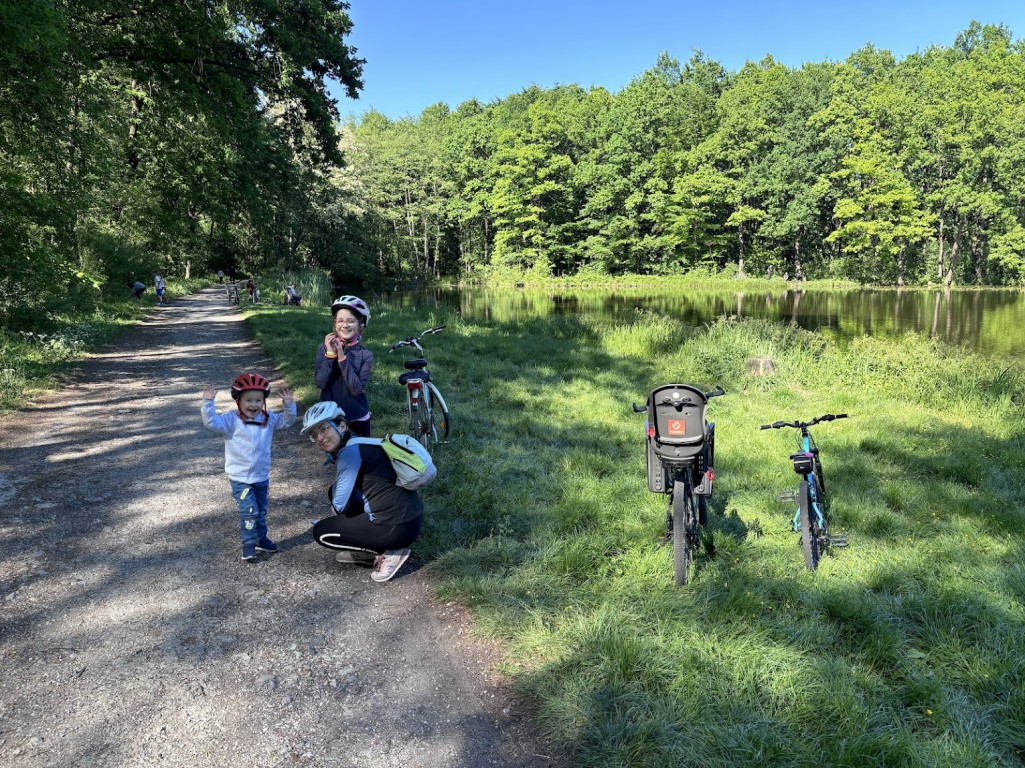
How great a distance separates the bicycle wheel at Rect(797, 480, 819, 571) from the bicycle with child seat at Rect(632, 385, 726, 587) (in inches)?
27.9

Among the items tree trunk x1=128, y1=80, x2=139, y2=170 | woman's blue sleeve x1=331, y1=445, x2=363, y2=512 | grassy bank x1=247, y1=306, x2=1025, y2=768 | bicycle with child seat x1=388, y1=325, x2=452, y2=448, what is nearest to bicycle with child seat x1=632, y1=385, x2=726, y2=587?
grassy bank x1=247, y1=306, x2=1025, y2=768

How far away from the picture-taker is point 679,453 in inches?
138

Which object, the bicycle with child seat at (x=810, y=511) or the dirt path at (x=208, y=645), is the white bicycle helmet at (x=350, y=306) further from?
the bicycle with child seat at (x=810, y=511)

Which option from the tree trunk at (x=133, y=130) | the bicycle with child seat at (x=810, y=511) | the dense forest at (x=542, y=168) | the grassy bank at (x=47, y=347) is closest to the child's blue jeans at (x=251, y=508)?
the bicycle with child seat at (x=810, y=511)

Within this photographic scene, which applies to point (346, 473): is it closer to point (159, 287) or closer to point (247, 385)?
point (247, 385)

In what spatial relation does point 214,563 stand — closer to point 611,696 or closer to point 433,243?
point 611,696

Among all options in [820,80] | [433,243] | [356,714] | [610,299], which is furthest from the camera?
[433,243]

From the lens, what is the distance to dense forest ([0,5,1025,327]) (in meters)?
13.9

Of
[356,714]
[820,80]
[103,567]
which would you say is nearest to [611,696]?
[356,714]

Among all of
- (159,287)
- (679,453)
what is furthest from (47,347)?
(159,287)

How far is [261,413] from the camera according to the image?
4.03 metres

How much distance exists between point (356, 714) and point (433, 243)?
6058 centimetres

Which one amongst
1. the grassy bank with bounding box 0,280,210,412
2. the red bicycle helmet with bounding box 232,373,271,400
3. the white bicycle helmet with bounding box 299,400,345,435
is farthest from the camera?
the grassy bank with bounding box 0,280,210,412

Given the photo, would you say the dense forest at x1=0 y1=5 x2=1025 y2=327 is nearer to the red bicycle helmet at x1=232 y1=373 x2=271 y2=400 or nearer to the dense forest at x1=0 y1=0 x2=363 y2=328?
the dense forest at x1=0 y1=0 x2=363 y2=328
